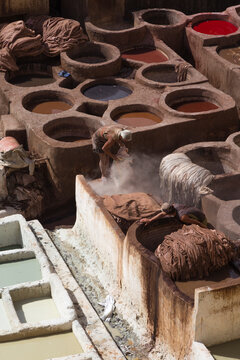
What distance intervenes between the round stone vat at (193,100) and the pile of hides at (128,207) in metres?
6.70

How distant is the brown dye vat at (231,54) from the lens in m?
23.9

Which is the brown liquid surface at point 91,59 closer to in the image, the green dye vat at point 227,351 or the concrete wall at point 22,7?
the concrete wall at point 22,7

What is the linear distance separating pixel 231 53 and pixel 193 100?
3.00 metres

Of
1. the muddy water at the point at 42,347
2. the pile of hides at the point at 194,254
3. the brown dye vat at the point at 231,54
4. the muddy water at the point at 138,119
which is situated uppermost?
the pile of hides at the point at 194,254

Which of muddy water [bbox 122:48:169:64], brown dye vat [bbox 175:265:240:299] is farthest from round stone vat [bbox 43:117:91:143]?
brown dye vat [bbox 175:265:240:299]

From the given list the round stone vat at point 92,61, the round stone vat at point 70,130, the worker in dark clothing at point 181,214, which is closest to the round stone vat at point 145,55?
the round stone vat at point 92,61

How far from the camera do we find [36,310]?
14.0 meters

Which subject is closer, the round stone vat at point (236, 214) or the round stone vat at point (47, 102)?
the round stone vat at point (236, 214)

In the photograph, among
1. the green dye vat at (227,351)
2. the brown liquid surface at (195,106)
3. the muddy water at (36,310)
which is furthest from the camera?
the brown liquid surface at (195,106)

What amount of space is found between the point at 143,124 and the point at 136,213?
618 centimetres

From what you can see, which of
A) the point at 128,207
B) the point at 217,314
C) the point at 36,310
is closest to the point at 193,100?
the point at 128,207

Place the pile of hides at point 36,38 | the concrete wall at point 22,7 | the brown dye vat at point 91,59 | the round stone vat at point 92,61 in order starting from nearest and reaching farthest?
the round stone vat at point 92,61
the pile of hides at point 36,38
the brown dye vat at point 91,59
the concrete wall at point 22,7

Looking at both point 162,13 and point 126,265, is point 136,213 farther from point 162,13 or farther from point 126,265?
point 162,13

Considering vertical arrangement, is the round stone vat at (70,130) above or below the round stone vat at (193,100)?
below
